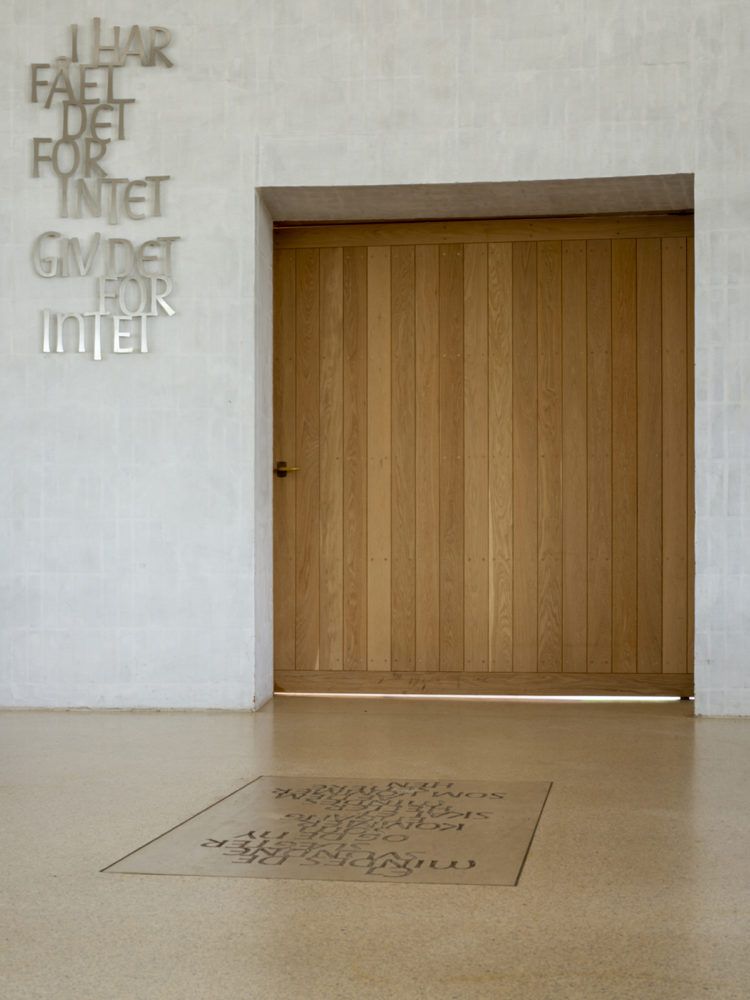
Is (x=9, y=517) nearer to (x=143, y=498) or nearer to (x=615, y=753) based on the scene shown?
(x=143, y=498)

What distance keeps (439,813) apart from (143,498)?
226cm

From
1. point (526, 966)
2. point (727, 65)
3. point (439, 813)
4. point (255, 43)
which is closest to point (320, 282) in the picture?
point (255, 43)

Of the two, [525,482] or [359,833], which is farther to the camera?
[525,482]

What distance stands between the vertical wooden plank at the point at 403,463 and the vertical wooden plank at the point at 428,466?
3 cm

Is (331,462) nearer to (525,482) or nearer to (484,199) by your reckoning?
(525,482)

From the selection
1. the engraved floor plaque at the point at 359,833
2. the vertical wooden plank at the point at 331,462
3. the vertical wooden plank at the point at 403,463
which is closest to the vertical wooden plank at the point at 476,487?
the vertical wooden plank at the point at 403,463

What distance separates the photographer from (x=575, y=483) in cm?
499

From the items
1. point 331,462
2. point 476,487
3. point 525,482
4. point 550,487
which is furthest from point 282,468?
point 550,487

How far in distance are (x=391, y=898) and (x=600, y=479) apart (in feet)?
10.1

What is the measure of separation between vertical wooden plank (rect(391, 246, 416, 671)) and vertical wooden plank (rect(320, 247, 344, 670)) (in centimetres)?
23

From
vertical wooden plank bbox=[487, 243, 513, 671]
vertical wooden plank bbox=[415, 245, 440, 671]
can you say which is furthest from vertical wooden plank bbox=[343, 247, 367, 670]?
vertical wooden plank bbox=[487, 243, 513, 671]

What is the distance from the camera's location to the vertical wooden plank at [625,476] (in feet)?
16.3

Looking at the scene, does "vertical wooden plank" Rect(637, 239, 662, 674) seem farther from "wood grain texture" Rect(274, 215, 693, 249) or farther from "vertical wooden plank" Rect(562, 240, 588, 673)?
"vertical wooden plank" Rect(562, 240, 588, 673)

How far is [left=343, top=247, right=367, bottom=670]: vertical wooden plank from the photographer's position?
512 cm
